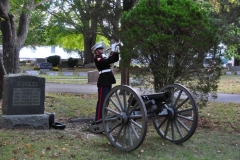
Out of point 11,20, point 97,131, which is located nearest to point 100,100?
point 97,131

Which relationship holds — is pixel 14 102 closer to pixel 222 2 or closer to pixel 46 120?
pixel 46 120

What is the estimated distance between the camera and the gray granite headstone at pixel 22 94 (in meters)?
8.85

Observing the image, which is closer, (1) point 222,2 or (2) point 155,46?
(2) point 155,46

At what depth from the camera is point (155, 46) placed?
9.81m

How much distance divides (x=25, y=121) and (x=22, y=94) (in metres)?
0.58

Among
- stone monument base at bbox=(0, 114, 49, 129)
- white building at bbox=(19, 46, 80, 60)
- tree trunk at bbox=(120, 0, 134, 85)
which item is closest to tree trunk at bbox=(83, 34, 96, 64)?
white building at bbox=(19, 46, 80, 60)

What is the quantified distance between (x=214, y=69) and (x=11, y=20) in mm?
7310

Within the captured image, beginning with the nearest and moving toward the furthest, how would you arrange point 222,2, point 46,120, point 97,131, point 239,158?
point 239,158 → point 97,131 → point 46,120 → point 222,2

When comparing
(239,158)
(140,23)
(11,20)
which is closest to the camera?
(239,158)

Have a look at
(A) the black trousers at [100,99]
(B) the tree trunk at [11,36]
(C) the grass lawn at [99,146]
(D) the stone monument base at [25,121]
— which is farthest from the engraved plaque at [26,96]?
(B) the tree trunk at [11,36]

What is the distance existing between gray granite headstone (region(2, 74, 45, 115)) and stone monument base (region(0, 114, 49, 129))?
16cm

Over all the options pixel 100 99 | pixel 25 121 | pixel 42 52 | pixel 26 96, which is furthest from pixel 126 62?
pixel 42 52

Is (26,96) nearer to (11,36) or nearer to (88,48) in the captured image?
(11,36)

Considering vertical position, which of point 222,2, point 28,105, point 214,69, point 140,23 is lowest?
point 28,105
